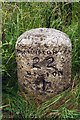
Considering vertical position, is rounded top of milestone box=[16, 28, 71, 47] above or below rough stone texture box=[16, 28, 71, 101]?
above

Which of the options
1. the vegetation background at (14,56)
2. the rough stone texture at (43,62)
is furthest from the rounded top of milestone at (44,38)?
the vegetation background at (14,56)

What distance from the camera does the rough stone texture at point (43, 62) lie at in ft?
12.0

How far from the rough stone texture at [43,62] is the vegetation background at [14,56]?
0.10 meters

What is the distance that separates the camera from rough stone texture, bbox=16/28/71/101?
3668 millimetres

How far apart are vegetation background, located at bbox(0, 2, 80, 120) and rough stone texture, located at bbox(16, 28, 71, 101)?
0.10 m

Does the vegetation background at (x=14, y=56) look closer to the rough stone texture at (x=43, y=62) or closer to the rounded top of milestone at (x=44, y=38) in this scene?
the rough stone texture at (x=43, y=62)

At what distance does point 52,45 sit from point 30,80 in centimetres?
38

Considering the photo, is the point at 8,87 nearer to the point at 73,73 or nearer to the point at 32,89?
the point at 32,89

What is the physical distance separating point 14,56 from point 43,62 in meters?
0.44

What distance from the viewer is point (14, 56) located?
402 centimetres

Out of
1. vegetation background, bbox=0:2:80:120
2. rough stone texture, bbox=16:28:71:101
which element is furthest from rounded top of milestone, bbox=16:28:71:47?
vegetation background, bbox=0:2:80:120

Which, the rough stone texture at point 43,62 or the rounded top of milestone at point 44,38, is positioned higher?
A: the rounded top of milestone at point 44,38

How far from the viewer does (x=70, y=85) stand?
3932 mm

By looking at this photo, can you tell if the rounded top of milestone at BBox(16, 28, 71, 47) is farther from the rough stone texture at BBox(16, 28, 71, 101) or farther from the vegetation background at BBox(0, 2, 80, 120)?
the vegetation background at BBox(0, 2, 80, 120)
